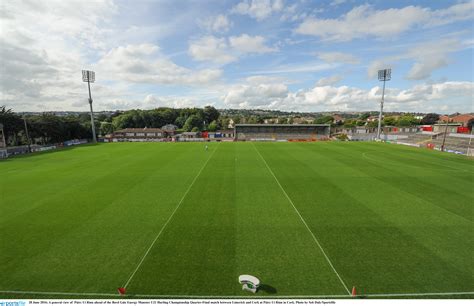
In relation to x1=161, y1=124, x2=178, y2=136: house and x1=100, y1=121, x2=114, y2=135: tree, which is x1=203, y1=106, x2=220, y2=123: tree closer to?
x1=161, y1=124, x2=178, y2=136: house

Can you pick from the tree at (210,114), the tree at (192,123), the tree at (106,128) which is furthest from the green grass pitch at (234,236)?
the tree at (210,114)

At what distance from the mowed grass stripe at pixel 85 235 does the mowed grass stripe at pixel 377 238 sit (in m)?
8.02

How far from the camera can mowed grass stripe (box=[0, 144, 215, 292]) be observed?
787 centimetres

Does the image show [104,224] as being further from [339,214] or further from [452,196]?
[452,196]

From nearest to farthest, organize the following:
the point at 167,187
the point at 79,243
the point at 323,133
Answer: the point at 79,243 < the point at 167,187 < the point at 323,133

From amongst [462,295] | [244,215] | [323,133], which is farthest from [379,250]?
[323,133]

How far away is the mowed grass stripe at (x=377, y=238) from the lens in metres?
7.65

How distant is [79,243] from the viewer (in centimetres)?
994

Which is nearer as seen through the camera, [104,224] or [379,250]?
[379,250]

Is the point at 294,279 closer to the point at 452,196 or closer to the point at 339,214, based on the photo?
the point at 339,214

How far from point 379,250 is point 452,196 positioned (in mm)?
11098

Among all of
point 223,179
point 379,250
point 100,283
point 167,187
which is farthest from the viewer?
point 223,179

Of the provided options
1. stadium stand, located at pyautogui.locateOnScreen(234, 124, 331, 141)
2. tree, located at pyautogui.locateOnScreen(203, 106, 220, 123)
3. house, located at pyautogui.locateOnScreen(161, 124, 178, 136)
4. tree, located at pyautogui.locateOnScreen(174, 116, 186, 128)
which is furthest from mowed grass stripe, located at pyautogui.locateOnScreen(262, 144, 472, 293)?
tree, located at pyautogui.locateOnScreen(203, 106, 220, 123)

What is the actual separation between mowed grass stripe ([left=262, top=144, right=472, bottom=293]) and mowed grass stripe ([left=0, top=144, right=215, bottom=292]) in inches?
316
